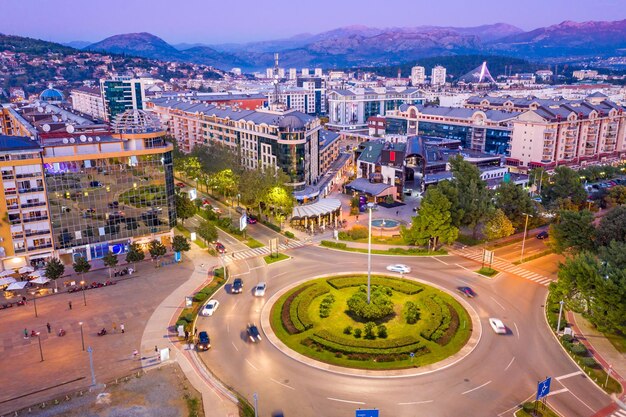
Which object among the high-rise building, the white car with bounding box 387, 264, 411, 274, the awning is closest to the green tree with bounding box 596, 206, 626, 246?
the white car with bounding box 387, 264, 411, 274

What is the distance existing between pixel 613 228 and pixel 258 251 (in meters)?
54.8

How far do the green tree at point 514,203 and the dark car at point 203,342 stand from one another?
196 feet

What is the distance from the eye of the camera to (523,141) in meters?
143

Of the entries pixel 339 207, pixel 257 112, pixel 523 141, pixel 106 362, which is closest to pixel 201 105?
pixel 257 112

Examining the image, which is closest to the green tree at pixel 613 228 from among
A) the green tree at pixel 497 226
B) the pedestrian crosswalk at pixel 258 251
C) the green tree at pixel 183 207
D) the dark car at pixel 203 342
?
the green tree at pixel 497 226

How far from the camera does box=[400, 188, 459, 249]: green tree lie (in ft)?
255

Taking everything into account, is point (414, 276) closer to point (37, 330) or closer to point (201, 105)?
point (37, 330)

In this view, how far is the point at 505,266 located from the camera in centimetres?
7588

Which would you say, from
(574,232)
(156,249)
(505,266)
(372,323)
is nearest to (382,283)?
(372,323)

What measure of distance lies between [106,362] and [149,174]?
119 feet

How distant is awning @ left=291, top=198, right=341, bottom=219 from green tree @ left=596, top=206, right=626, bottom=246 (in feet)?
154

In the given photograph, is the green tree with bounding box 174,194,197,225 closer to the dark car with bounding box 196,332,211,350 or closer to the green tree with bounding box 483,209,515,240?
the dark car with bounding box 196,332,211,350

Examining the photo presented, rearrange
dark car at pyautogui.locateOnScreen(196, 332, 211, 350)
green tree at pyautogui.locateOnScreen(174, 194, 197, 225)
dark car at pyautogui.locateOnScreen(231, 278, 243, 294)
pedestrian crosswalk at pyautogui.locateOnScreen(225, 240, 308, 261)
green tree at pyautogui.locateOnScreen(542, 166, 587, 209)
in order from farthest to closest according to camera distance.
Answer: green tree at pyautogui.locateOnScreen(542, 166, 587, 209) → green tree at pyautogui.locateOnScreen(174, 194, 197, 225) → pedestrian crosswalk at pyautogui.locateOnScreen(225, 240, 308, 261) → dark car at pyautogui.locateOnScreen(231, 278, 243, 294) → dark car at pyautogui.locateOnScreen(196, 332, 211, 350)

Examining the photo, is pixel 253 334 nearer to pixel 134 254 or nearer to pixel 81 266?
pixel 134 254
